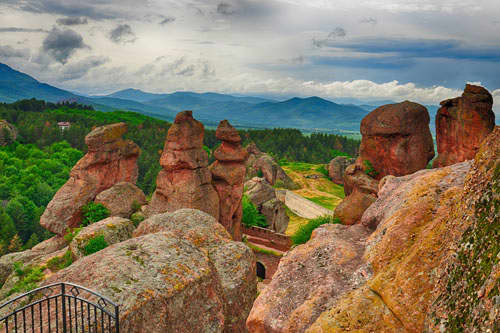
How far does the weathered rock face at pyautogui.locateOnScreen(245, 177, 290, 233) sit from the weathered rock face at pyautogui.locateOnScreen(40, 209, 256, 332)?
36.9 m

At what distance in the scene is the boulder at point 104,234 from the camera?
2253 centimetres

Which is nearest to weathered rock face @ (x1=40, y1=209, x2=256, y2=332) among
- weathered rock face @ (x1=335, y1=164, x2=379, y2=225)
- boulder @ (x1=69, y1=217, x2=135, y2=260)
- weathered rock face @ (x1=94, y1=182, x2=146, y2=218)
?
weathered rock face @ (x1=335, y1=164, x2=379, y2=225)

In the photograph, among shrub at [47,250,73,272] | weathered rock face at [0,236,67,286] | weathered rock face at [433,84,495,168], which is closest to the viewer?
Result: shrub at [47,250,73,272]

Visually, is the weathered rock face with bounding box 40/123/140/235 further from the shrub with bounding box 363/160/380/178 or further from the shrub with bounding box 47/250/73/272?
the shrub with bounding box 363/160/380/178

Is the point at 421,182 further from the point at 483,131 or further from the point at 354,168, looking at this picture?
the point at 354,168

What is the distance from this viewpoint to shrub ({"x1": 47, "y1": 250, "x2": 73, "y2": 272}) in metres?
22.9

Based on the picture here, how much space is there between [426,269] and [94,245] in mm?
19854

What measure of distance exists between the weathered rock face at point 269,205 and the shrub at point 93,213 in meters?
25.2

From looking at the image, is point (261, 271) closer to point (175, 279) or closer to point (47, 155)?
point (175, 279)

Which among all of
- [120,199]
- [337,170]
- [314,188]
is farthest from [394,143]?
[337,170]

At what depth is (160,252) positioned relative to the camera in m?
13.5

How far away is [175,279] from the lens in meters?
12.6

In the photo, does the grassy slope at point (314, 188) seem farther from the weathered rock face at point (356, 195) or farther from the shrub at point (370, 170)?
the shrub at point (370, 170)

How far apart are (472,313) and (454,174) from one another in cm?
563
